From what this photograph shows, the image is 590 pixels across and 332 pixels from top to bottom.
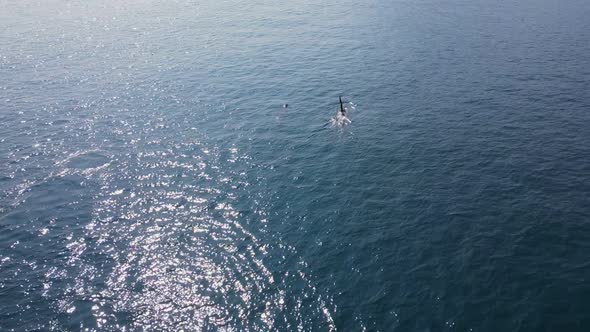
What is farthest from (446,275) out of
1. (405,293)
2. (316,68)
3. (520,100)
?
(316,68)

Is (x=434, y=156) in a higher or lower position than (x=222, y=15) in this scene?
lower

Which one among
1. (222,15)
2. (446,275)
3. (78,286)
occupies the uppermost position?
(222,15)

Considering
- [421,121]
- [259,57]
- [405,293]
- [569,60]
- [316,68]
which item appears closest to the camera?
[405,293]

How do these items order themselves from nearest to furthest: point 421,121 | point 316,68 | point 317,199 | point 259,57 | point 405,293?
point 405,293
point 317,199
point 421,121
point 316,68
point 259,57

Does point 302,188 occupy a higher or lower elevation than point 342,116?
lower

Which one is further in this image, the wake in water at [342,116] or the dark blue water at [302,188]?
the wake in water at [342,116]

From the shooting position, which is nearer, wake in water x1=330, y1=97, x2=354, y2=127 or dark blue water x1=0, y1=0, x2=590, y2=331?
dark blue water x1=0, y1=0, x2=590, y2=331

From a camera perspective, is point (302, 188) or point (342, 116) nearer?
point (302, 188)

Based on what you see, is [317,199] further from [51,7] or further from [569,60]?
[51,7]
